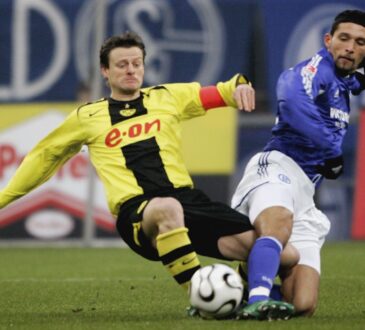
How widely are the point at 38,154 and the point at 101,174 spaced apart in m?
0.37

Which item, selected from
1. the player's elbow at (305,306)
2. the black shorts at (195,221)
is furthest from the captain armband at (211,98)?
the player's elbow at (305,306)

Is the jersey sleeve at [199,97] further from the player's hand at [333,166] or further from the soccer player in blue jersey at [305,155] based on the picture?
the player's hand at [333,166]

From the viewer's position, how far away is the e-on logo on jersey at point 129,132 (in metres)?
7.35

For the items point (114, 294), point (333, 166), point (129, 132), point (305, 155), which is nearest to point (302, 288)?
point (333, 166)

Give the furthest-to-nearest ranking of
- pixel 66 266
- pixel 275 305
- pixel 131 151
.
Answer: pixel 66 266, pixel 131 151, pixel 275 305

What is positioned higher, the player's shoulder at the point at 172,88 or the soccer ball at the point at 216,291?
the player's shoulder at the point at 172,88

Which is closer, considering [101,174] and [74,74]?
[101,174]

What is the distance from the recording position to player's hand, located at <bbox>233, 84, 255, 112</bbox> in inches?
274

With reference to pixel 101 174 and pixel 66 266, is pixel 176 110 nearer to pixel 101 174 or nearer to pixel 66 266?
pixel 101 174

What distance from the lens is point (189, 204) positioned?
7.18 meters

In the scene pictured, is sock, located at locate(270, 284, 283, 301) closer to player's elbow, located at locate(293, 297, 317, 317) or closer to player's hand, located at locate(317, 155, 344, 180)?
player's elbow, located at locate(293, 297, 317, 317)

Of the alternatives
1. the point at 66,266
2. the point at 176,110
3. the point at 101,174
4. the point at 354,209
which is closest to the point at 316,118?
the point at 176,110

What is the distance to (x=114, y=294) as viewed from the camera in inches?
359

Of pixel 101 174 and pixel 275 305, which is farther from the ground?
pixel 101 174
